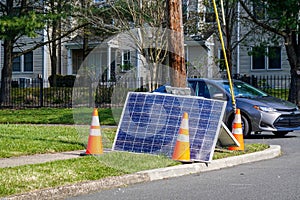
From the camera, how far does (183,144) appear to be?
10352 millimetres

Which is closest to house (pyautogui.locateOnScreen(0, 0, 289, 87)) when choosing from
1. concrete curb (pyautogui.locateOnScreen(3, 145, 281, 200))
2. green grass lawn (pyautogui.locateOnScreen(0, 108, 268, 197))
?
green grass lawn (pyautogui.locateOnScreen(0, 108, 268, 197))

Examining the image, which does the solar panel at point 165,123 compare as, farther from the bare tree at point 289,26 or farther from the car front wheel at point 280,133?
the bare tree at point 289,26

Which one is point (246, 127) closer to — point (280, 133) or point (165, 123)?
point (280, 133)

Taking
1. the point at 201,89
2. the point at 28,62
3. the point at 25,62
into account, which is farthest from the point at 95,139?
the point at 25,62

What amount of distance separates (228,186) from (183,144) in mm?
1728

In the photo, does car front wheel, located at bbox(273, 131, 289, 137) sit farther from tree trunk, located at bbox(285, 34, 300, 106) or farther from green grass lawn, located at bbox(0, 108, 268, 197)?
tree trunk, located at bbox(285, 34, 300, 106)

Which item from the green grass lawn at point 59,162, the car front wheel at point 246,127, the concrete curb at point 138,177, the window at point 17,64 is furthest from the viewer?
the window at point 17,64

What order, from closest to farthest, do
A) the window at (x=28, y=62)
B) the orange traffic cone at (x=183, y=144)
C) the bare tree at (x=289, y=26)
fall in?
1. the orange traffic cone at (x=183, y=144)
2. the bare tree at (x=289, y=26)
3. the window at (x=28, y=62)

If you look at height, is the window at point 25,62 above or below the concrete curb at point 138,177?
above

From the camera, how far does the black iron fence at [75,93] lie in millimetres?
27062

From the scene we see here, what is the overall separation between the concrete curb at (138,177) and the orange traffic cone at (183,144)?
0.23 m

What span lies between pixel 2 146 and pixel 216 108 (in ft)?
14.6

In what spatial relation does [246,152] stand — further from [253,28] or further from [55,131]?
[253,28]

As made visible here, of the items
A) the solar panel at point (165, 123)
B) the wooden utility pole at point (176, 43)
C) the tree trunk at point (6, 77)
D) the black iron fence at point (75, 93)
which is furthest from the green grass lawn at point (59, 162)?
the tree trunk at point (6, 77)
